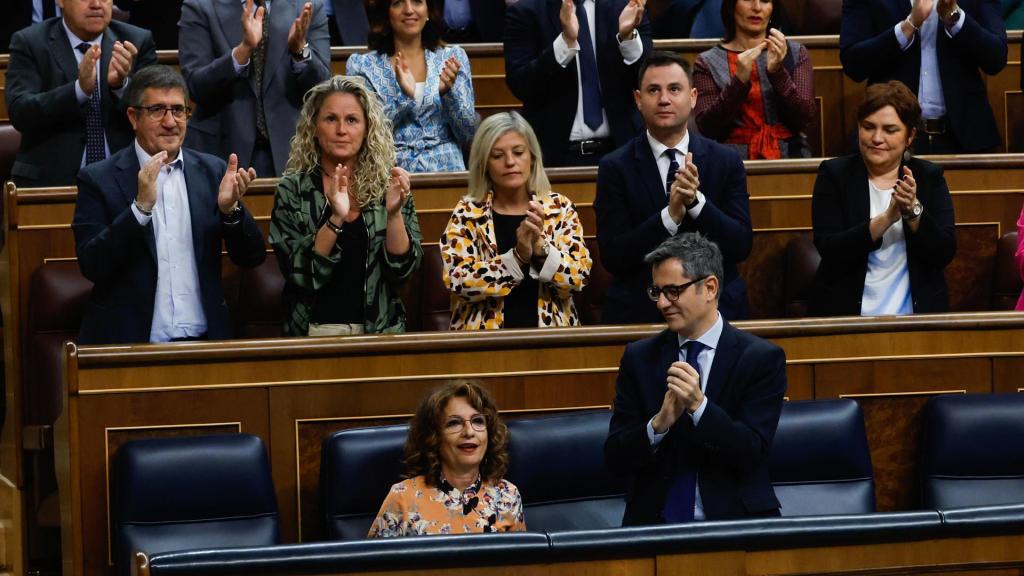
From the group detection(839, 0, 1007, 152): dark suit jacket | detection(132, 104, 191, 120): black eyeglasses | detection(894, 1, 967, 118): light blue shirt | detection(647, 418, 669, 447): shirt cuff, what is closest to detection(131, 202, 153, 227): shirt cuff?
detection(132, 104, 191, 120): black eyeglasses

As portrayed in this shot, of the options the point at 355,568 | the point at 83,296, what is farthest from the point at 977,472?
the point at 83,296

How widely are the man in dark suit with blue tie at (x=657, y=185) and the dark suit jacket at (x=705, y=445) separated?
767mm

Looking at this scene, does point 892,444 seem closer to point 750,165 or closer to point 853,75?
point 750,165

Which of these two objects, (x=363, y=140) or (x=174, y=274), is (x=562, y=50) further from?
(x=174, y=274)

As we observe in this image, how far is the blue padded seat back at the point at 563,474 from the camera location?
3289mm

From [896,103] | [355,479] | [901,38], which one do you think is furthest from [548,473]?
[901,38]

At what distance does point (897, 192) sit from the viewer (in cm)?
380

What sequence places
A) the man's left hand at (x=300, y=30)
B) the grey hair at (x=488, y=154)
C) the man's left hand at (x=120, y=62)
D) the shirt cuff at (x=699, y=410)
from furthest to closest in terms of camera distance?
1. the man's left hand at (x=300, y=30)
2. the man's left hand at (x=120, y=62)
3. the grey hair at (x=488, y=154)
4. the shirt cuff at (x=699, y=410)

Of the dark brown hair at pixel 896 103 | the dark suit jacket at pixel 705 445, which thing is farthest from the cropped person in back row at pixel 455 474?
the dark brown hair at pixel 896 103

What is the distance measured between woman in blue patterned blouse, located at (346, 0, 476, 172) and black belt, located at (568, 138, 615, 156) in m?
0.34

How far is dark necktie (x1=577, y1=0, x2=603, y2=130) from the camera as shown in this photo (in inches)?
187

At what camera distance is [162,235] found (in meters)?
3.69

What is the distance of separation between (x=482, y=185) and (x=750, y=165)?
3.26 ft

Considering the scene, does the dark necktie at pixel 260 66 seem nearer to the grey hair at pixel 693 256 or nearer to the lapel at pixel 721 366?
the grey hair at pixel 693 256
